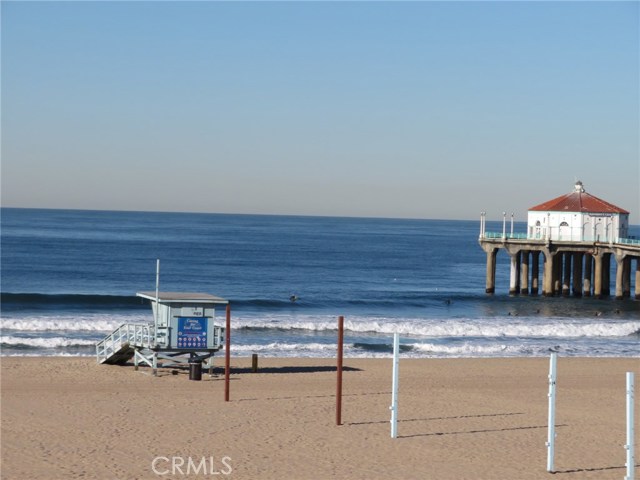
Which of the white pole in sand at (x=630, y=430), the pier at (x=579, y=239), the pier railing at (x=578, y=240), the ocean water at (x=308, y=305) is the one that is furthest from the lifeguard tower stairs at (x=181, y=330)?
the pier railing at (x=578, y=240)

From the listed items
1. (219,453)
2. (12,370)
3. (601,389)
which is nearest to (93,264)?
(12,370)

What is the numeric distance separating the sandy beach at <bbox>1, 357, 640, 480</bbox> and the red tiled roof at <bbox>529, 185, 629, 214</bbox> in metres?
26.7

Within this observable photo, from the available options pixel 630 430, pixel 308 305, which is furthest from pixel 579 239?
pixel 630 430

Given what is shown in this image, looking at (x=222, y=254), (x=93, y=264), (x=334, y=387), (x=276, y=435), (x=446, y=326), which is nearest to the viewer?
(x=276, y=435)

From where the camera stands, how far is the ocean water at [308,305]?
119ft

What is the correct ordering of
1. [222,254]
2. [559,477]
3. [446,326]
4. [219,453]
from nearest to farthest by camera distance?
1. [559,477]
2. [219,453]
3. [446,326]
4. [222,254]

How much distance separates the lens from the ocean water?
36250 millimetres

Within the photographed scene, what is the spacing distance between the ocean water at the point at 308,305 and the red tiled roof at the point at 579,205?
16.4 feet

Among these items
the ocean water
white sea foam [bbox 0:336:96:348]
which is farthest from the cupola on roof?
white sea foam [bbox 0:336:96:348]

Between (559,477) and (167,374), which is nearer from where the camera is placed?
(559,477)

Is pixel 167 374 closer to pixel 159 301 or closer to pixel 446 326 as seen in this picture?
pixel 159 301

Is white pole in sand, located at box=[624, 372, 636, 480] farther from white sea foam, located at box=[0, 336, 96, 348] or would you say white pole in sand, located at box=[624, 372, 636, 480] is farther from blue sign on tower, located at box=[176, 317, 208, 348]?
white sea foam, located at box=[0, 336, 96, 348]

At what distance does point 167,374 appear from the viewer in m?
26.0

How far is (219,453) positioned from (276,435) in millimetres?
1732
